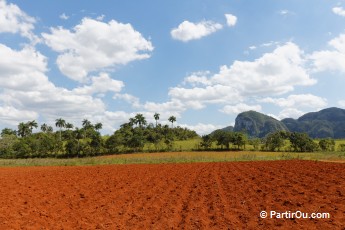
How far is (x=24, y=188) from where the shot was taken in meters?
23.2

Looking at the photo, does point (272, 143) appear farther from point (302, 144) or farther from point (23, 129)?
point (23, 129)

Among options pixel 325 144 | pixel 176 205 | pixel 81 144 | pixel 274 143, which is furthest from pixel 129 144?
pixel 176 205

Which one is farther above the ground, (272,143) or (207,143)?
(207,143)

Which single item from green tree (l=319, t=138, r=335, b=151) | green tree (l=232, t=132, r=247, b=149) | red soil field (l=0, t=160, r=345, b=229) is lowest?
red soil field (l=0, t=160, r=345, b=229)

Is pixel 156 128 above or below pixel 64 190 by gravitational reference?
above

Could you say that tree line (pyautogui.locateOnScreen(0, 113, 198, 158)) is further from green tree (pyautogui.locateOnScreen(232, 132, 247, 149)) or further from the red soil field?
the red soil field

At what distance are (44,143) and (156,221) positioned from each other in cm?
10552

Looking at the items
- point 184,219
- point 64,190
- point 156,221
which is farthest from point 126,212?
point 64,190

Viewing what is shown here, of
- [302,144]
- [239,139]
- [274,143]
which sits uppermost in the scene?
[239,139]

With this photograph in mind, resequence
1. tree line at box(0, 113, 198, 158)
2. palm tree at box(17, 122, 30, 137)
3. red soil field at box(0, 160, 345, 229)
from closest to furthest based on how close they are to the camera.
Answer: red soil field at box(0, 160, 345, 229), tree line at box(0, 113, 198, 158), palm tree at box(17, 122, 30, 137)

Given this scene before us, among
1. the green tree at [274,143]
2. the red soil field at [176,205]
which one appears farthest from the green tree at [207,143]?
the red soil field at [176,205]

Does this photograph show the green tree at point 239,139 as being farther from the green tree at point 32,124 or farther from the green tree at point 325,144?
the green tree at point 32,124

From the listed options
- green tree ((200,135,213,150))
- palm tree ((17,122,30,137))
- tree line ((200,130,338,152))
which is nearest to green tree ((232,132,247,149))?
tree line ((200,130,338,152))

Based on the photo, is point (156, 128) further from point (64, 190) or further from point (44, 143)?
point (64, 190)
